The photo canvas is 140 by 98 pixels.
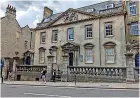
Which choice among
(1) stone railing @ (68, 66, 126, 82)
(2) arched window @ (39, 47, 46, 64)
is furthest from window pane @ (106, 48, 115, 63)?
(2) arched window @ (39, 47, 46, 64)

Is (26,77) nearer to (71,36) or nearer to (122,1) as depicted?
(71,36)

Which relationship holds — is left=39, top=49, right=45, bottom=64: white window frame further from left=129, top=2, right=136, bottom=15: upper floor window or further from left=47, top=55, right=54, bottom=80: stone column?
left=129, top=2, right=136, bottom=15: upper floor window

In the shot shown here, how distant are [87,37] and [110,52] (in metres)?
4.33

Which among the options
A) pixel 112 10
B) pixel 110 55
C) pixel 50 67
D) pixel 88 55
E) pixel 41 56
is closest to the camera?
pixel 50 67

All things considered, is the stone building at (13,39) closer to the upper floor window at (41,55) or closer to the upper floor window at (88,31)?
the upper floor window at (41,55)

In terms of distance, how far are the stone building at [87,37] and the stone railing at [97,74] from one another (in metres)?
2.91

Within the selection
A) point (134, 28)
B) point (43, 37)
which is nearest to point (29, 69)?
point (43, 37)

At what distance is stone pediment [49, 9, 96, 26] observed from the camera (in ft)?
94.8

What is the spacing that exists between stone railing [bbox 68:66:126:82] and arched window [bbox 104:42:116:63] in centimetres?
833

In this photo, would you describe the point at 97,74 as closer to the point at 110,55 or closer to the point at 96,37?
the point at 110,55

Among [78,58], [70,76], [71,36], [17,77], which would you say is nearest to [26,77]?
[17,77]

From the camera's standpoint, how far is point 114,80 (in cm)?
1692

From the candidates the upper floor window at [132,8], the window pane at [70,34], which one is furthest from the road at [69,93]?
the window pane at [70,34]

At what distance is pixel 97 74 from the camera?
17734 mm
